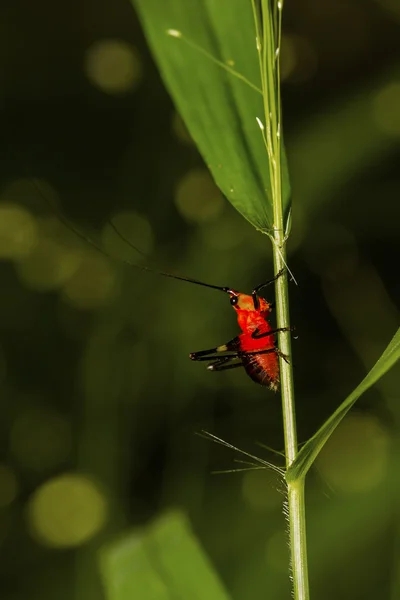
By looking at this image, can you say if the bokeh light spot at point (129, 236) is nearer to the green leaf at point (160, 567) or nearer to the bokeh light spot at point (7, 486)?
the bokeh light spot at point (7, 486)

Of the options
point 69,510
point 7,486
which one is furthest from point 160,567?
point 7,486

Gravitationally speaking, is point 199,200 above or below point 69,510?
above

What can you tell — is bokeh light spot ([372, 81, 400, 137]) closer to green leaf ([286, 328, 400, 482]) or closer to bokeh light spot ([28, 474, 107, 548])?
bokeh light spot ([28, 474, 107, 548])

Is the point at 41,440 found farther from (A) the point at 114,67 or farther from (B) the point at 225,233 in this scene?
(A) the point at 114,67

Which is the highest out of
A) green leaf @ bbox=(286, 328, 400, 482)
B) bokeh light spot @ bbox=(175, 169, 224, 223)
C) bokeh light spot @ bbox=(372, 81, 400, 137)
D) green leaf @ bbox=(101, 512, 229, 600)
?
bokeh light spot @ bbox=(372, 81, 400, 137)

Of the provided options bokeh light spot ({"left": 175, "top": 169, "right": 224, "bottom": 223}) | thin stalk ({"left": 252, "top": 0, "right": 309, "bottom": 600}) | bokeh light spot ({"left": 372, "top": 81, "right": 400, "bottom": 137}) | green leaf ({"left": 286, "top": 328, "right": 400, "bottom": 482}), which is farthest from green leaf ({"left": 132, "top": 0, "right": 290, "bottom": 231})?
bokeh light spot ({"left": 372, "top": 81, "right": 400, "bottom": 137})
